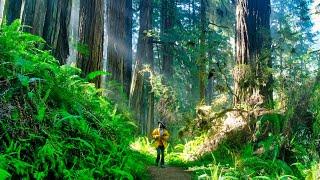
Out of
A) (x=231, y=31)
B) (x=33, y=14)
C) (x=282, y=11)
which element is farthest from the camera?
(x=282, y=11)

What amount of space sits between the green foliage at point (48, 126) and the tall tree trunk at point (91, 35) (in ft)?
9.82

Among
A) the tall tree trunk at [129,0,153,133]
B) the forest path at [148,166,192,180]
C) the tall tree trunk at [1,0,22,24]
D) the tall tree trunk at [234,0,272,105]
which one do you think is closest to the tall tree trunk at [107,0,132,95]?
the tall tree trunk at [129,0,153,133]

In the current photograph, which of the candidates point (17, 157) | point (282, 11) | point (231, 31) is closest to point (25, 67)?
point (17, 157)

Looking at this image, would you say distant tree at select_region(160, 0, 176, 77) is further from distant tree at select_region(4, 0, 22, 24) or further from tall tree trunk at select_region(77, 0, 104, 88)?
distant tree at select_region(4, 0, 22, 24)

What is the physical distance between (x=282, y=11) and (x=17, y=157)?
44.5 metres

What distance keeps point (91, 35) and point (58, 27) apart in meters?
2.06

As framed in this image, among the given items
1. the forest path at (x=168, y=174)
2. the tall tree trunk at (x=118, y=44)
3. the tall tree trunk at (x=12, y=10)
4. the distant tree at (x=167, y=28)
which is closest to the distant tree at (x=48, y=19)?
the tall tree trunk at (x=12, y=10)

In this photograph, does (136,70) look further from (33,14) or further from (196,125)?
(33,14)

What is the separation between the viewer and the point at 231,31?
29.1 meters

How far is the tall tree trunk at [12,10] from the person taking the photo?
7.60 meters

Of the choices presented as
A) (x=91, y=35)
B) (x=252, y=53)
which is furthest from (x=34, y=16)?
(x=252, y=53)

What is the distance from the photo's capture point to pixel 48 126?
5176 mm

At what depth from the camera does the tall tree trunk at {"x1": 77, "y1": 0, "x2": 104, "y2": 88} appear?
9.53 m

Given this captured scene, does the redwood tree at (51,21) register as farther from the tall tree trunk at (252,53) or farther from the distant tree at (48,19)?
the tall tree trunk at (252,53)
